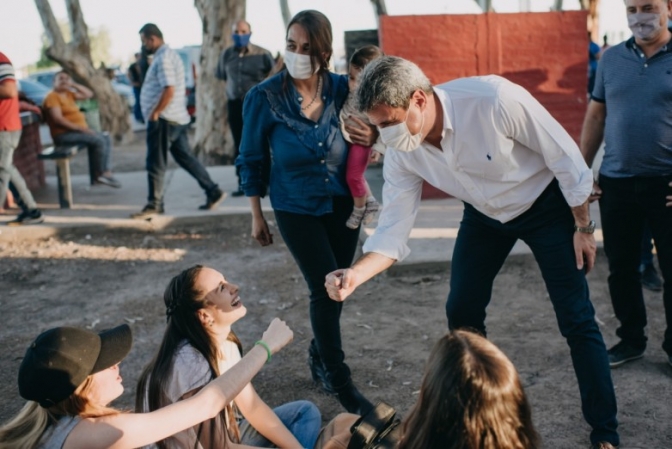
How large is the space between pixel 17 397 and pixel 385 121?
256cm

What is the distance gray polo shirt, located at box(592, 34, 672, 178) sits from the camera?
3.77 metres

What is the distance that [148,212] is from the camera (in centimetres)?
760

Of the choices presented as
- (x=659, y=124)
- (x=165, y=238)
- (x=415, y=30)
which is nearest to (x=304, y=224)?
(x=659, y=124)

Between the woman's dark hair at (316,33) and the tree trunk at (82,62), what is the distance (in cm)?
1232

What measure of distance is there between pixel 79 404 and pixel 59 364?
0.14m

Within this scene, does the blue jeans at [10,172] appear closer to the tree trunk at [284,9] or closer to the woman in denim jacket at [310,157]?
the woman in denim jacket at [310,157]

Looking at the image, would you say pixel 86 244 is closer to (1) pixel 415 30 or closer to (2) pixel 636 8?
(1) pixel 415 30

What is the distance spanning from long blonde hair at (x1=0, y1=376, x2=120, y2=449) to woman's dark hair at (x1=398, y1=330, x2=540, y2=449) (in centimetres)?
98

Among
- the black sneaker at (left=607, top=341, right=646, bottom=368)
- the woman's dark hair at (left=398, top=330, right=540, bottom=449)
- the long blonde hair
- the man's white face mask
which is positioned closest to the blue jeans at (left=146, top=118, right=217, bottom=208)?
the black sneaker at (left=607, top=341, right=646, bottom=368)

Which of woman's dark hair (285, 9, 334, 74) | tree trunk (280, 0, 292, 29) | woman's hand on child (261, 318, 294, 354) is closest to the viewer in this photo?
woman's hand on child (261, 318, 294, 354)

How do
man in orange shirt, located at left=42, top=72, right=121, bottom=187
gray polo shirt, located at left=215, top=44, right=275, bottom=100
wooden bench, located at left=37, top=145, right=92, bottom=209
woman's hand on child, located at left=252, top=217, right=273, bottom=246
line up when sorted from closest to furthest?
woman's hand on child, located at left=252, top=217, right=273, bottom=246 < wooden bench, located at left=37, top=145, right=92, bottom=209 < gray polo shirt, located at left=215, top=44, right=275, bottom=100 < man in orange shirt, located at left=42, top=72, right=121, bottom=187

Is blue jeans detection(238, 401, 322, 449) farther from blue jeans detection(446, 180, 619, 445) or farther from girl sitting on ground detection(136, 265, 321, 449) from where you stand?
blue jeans detection(446, 180, 619, 445)

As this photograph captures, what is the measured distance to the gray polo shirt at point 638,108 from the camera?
12.4 ft

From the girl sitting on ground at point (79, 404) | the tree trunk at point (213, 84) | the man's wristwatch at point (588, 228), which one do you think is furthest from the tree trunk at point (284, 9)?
the girl sitting on ground at point (79, 404)
